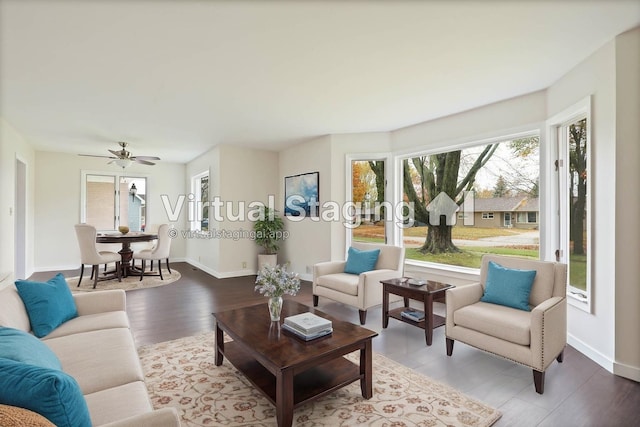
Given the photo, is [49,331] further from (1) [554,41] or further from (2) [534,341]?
(1) [554,41]

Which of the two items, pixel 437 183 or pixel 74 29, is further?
pixel 437 183

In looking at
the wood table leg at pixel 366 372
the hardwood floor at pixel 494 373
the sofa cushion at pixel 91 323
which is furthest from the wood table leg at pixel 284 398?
the sofa cushion at pixel 91 323

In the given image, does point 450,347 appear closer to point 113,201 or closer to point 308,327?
point 308,327

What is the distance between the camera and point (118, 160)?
5.62 meters

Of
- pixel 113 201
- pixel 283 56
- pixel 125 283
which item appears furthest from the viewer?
pixel 113 201

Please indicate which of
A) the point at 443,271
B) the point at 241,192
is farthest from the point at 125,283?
the point at 443,271

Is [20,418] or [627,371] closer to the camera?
[20,418]

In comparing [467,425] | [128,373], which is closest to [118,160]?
[128,373]

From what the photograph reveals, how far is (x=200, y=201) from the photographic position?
25.4ft

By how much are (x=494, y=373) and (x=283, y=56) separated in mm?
3096

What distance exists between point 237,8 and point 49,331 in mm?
2499

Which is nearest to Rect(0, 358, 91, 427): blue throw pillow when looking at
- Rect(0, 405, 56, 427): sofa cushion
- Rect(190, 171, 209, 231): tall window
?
Rect(0, 405, 56, 427): sofa cushion

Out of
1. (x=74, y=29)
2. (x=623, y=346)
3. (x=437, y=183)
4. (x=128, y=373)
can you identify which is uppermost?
(x=74, y=29)

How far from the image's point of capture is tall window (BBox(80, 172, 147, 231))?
7.32 metres
